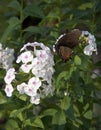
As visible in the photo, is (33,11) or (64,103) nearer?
(64,103)

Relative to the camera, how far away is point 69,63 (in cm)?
308

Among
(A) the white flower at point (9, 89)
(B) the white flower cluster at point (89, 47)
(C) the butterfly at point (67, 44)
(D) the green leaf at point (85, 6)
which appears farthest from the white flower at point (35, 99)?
(D) the green leaf at point (85, 6)

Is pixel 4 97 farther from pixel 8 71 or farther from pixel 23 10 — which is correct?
pixel 23 10

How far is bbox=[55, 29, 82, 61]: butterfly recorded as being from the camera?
2.95m

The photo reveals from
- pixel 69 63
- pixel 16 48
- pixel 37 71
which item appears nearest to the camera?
pixel 37 71

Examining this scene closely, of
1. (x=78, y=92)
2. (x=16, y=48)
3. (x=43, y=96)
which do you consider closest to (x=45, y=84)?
(x=43, y=96)

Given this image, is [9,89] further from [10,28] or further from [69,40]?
[10,28]

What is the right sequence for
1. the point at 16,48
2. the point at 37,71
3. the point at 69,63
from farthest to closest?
the point at 16,48 < the point at 69,63 < the point at 37,71

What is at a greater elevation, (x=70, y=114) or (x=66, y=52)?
(x=66, y=52)

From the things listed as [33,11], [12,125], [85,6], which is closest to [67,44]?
[12,125]

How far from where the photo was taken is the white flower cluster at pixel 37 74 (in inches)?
113

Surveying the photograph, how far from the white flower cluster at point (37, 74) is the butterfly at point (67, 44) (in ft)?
0.22

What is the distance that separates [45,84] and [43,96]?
0.09m

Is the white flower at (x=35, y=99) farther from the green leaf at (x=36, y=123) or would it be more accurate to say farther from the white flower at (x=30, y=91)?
the green leaf at (x=36, y=123)
